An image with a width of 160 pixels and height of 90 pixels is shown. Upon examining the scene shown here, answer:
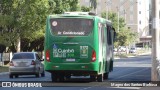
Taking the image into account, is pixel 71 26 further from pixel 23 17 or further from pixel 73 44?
pixel 23 17

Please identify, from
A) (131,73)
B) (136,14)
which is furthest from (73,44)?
(136,14)

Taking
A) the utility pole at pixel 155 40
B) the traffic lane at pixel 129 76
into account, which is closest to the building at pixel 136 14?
the traffic lane at pixel 129 76

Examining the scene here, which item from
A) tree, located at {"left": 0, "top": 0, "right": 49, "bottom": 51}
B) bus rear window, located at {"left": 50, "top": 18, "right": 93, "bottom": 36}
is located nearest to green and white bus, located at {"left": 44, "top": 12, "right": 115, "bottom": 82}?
bus rear window, located at {"left": 50, "top": 18, "right": 93, "bottom": 36}

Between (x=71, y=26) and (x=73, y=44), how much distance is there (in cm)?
89

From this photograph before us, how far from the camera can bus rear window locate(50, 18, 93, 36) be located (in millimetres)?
24891

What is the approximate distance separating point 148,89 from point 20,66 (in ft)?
45.2

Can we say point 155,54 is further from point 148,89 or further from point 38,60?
point 38,60

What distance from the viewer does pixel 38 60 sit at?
1323 inches

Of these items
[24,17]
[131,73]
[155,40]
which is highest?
[24,17]

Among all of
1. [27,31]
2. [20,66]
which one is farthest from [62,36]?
[27,31]

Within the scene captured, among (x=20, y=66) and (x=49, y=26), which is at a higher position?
(x=49, y=26)

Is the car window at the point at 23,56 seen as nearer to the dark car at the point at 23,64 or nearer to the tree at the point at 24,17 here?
the dark car at the point at 23,64

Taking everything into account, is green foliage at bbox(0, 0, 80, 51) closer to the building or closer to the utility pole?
the utility pole

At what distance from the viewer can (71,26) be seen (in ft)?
81.6
